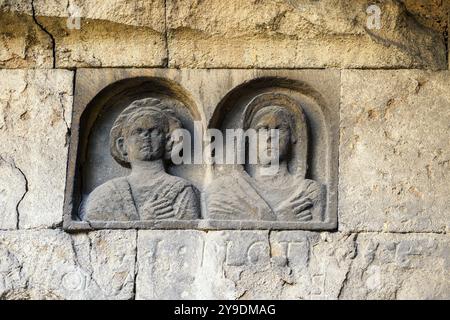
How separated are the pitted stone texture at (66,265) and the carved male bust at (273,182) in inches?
23.1

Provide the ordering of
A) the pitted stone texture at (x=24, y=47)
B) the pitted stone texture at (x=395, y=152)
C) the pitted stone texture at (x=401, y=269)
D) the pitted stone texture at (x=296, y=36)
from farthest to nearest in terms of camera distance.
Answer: the pitted stone texture at (x=24, y=47), the pitted stone texture at (x=296, y=36), the pitted stone texture at (x=395, y=152), the pitted stone texture at (x=401, y=269)

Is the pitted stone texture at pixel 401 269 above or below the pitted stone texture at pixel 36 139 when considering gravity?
below

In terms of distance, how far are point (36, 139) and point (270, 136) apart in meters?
1.39

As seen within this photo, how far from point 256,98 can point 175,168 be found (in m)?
0.64

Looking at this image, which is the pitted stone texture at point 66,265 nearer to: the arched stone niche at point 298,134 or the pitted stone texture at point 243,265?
the pitted stone texture at point 243,265

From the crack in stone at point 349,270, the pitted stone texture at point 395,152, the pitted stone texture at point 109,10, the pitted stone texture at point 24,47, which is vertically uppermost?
the pitted stone texture at point 109,10

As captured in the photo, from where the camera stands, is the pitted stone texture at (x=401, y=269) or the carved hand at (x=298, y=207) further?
the carved hand at (x=298, y=207)

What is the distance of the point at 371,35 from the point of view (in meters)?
4.87

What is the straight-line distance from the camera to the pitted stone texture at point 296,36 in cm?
486

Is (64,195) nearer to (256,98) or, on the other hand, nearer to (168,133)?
(168,133)

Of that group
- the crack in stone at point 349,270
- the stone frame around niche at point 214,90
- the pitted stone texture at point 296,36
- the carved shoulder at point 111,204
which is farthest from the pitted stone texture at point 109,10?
the crack in stone at point 349,270

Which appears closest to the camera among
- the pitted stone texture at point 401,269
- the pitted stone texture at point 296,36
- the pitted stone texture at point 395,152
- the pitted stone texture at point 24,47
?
the pitted stone texture at point 401,269

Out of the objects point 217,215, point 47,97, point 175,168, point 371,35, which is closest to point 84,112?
point 47,97

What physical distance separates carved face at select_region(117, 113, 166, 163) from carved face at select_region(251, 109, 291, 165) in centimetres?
58
